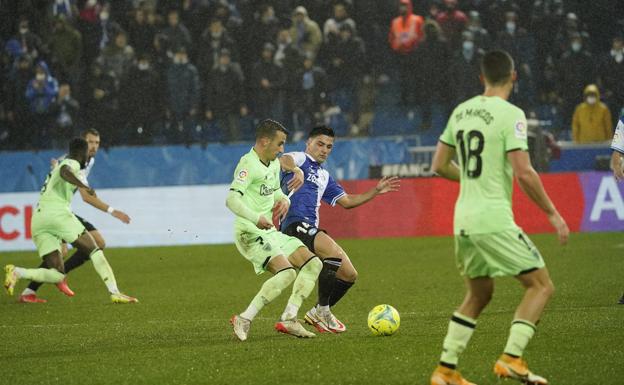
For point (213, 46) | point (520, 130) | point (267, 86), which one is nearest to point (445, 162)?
point (520, 130)

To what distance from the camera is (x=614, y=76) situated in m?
22.8

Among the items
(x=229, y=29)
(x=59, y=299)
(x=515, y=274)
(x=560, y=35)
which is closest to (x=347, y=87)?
(x=229, y=29)

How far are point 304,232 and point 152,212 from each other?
38.6 feet

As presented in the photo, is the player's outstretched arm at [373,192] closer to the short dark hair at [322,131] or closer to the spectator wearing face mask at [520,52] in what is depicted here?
the short dark hair at [322,131]

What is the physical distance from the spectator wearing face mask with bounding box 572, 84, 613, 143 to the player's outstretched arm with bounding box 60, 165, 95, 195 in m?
11.9

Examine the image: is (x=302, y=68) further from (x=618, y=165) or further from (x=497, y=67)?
(x=497, y=67)

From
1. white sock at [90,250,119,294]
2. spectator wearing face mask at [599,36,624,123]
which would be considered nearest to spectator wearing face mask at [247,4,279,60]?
spectator wearing face mask at [599,36,624,123]

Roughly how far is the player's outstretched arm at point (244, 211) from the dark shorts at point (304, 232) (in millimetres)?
1158

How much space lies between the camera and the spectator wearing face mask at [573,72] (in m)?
22.9

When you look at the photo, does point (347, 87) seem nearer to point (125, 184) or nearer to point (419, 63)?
point (419, 63)

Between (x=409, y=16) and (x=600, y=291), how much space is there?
1162 cm

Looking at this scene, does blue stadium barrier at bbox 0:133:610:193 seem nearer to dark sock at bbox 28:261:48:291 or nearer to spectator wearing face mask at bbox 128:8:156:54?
spectator wearing face mask at bbox 128:8:156:54

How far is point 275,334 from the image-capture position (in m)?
10.2

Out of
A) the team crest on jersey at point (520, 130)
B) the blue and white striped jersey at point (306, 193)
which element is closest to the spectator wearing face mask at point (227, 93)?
the blue and white striped jersey at point (306, 193)
